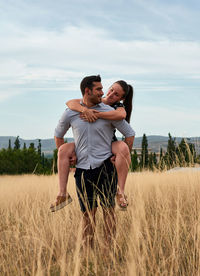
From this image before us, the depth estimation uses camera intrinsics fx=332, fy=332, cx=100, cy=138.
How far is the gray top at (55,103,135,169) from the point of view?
346cm

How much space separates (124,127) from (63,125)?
675 millimetres

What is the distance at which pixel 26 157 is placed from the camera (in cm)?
3019

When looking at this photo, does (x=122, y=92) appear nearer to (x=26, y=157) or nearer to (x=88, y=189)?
(x=88, y=189)

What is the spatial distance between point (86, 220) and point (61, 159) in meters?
0.75

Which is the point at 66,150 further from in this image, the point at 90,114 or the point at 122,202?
the point at 122,202

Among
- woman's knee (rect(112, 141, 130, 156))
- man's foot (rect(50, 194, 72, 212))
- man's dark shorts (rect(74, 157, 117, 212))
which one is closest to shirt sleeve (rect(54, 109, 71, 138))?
man's dark shorts (rect(74, 157, 117, 212))

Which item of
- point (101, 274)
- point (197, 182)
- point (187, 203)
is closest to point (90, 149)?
point (101, 274)

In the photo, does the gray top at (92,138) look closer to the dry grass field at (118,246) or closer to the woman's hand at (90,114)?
the woman's hand at (90,114)

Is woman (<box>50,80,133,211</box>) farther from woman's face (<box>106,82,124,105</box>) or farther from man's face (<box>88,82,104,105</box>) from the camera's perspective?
man's face (<box>88,82,104,105</box>)

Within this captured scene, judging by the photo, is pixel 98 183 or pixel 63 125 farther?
pixel 63 125

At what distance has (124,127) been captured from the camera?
3635mm

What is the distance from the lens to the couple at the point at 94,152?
344 centimetres

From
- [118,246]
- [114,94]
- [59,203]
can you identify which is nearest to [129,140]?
[114,94]

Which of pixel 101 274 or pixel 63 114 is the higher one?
pixel 63 114
